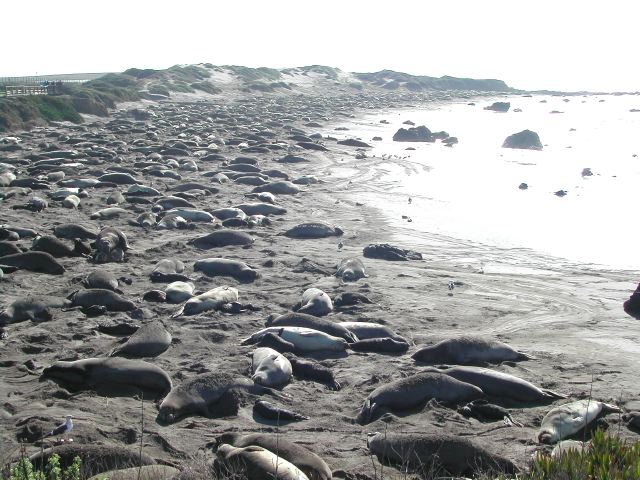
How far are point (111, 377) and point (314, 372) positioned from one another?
1.81m

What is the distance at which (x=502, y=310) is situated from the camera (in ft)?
28.2

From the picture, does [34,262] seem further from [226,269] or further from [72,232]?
[226,269]

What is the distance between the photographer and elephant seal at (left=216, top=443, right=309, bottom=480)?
4.04 m

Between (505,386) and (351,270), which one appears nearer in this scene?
(505,386)

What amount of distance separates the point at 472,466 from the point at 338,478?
88cm

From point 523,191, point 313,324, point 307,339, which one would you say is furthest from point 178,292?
point 523,191

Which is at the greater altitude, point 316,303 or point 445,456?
point 445,456

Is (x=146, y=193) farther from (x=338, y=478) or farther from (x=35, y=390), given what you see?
(x=338, y=478)

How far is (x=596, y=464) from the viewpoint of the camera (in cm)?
381

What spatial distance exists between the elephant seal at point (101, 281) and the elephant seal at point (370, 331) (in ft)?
10.1

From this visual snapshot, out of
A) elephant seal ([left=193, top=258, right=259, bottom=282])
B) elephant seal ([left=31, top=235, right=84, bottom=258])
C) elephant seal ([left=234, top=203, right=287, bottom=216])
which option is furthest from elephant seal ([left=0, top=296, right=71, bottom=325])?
elephant seal ([left=234, top=203, right=287, bottom=216])

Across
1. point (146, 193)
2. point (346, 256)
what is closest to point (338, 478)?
point (346, 256)

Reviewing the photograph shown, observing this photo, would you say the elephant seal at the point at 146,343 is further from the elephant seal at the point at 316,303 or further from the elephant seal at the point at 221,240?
the elephant seal at the point at 221,240

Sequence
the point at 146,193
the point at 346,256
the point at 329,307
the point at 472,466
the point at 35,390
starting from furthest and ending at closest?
the point at 146,193, the point at 346,256, the point at 329,307, the point at 35,390, the point at 472,466
